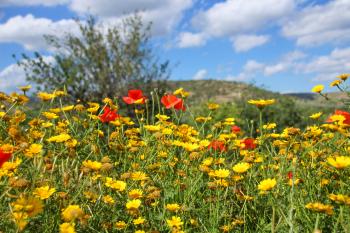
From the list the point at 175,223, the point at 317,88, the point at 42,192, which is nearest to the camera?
the point at 42,192

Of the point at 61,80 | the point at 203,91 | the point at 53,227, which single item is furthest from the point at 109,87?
the point at 203,91

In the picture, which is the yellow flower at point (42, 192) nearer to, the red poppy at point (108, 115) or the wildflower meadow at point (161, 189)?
the wildflower meadow at point (161, 189)

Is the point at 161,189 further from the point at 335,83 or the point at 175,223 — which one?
the point at 335,83

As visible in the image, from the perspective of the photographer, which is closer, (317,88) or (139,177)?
(139,177)

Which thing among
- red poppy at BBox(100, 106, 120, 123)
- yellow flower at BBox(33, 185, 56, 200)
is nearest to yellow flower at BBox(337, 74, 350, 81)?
red poppy at BBox(100, 106, 120, 123)

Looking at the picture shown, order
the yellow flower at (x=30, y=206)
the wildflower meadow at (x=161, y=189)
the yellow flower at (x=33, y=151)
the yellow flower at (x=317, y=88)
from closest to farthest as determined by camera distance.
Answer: the yellow flower at (x=30, y=206), the wildflower meadow at (x=161, y=189), the yellow flower at (x=33, y=151), the yellow flower at (x=317, y=88)

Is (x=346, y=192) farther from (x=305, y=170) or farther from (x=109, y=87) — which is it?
(x=109, y=87)

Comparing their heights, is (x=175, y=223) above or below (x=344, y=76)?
below

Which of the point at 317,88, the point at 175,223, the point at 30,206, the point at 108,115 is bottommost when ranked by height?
the point at 175,223

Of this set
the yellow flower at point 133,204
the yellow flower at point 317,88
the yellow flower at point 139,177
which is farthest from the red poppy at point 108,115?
the yellow flower at point 317,88

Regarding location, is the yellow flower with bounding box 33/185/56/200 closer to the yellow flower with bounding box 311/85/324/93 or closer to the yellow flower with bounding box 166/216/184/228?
the yellow flower with bounding box 166/216/184/228

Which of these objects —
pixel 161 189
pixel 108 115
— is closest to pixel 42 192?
pixel 161 189

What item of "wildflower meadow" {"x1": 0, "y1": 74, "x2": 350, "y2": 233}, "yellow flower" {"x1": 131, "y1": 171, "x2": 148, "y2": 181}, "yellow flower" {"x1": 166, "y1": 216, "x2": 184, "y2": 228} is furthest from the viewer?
"yellow flower" {"x1": 131, "y1": 171, "x2": 148, "y2": 181}

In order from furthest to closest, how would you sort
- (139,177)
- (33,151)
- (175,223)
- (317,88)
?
(317,88) < (139,177) < (33,151) < (175,223)
